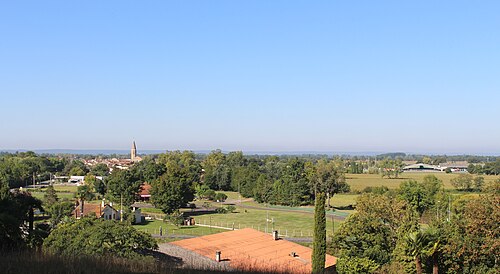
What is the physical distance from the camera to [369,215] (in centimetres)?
2727

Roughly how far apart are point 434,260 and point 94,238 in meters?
15.1

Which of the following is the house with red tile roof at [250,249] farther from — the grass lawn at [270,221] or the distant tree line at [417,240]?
the grass lawn at [270,221]

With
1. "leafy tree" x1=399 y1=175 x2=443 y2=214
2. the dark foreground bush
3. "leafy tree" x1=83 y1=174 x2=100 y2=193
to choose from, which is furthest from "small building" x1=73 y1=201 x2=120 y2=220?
the dark foreground bush

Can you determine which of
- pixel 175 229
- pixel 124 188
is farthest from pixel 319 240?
pixel 124 188

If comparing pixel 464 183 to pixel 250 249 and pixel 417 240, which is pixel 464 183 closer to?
pixel 250 249

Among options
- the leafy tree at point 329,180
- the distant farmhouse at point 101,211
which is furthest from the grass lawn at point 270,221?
the distant farmhouse at point 101,211

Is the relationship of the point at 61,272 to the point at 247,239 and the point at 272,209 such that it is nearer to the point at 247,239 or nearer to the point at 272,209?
the point at 247,239

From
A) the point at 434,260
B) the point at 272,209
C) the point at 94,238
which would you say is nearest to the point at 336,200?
the point at 272,209

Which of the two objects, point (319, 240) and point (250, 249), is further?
point (250, 249)

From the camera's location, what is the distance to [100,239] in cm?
1969

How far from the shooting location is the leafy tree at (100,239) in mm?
A: 19455

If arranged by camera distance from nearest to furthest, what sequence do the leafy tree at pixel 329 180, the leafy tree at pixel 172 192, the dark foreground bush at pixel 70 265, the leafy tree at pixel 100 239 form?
1. the dark foreground bush at pixel 70 265
2. the leafy tree at pixel 100 239
3. the leafy tree at pixel 172 192
4. the leafy tree at pixel 329 180

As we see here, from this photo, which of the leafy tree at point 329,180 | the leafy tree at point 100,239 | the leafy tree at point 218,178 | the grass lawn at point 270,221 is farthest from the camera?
the leafy tree at point 218,178

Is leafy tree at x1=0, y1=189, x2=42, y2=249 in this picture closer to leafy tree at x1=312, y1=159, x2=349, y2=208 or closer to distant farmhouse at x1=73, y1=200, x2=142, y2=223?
distant farmhouse at x1=73, y1=200, x2=142, y2=223
